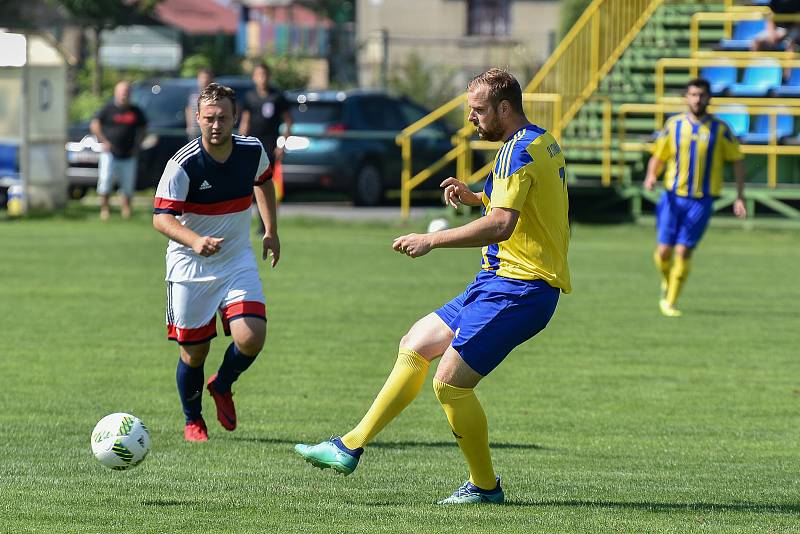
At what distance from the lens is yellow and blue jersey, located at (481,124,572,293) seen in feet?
20.7

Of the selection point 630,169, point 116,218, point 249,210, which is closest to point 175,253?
point 249,210

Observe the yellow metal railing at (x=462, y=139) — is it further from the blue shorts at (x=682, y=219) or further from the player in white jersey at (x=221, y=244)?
the player in white jersey at (x=221, y=244)

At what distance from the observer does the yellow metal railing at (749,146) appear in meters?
23.7

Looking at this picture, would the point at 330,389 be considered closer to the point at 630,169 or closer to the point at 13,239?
the point at 13,239

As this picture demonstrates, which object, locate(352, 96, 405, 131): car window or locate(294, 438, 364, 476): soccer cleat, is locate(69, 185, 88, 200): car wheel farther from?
locate(294, 438, 364, 476): soccer cleat

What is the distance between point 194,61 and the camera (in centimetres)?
4300

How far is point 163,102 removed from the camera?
2686cm

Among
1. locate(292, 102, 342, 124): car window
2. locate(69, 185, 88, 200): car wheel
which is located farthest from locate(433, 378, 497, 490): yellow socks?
locate(69, 185, 88, 200): car wheel

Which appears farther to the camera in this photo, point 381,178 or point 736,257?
point 381,178

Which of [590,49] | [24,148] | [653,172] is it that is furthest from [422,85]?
[653,172]

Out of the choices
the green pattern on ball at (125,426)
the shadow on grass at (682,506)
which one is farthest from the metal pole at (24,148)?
the shadow on grass at (682,506)

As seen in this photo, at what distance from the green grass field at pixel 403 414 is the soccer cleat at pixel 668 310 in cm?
17

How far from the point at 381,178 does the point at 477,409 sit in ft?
65.9

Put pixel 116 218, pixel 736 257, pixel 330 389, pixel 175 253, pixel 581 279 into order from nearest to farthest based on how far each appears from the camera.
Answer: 1. pixel 175 253
2. pixel 330 389
3. pixel 581 279
4. pixel 736 257
5. pixel 116 218
